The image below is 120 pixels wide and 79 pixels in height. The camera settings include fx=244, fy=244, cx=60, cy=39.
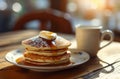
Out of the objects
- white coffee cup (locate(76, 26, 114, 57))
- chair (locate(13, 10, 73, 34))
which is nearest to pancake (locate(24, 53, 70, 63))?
white coffee cup (locate(76, 26, 114, 57))

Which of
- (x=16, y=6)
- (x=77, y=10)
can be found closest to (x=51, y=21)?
(x=77, y=10)

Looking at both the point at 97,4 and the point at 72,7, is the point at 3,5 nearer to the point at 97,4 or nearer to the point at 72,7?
the point at 72,7

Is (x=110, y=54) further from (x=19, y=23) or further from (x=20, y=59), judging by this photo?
(x=19, y=23)

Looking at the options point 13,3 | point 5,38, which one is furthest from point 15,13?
point 5,38

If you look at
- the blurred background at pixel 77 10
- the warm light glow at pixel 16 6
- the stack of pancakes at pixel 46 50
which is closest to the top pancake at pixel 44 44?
the stack of pancakes at pixel 46 50

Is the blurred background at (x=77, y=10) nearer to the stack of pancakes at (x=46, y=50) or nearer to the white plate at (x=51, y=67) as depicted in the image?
the white plate at (x=51, y=67)
